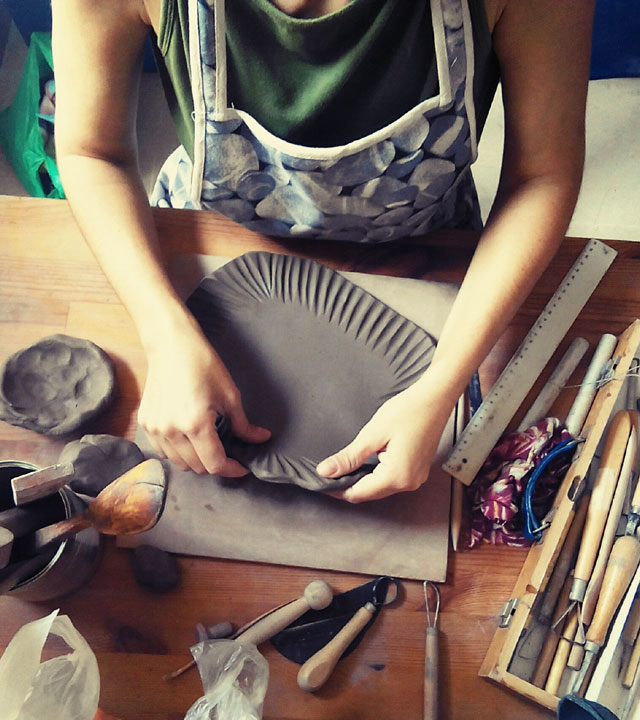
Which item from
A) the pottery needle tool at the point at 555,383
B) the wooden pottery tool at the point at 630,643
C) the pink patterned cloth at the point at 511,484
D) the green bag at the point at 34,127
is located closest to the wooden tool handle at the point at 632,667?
the wooden pottery tool at the point at 630,643

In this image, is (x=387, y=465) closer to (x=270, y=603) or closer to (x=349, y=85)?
(x=270, y=603)

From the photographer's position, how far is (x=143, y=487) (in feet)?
1.69

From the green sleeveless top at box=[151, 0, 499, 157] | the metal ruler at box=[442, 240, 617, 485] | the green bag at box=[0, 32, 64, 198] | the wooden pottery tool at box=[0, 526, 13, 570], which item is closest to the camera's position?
the wooden pottery tool at box=[0, 526, 13, 570]

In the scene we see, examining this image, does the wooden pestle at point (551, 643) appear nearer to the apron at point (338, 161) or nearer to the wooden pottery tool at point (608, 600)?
the wooden pottery tool at point (608, 600)

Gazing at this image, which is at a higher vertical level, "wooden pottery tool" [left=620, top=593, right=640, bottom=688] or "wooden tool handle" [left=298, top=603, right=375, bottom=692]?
"wooden pottery tool" [left=620, top=593, right=640, bottom=688]

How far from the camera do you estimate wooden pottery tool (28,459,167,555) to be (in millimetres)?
509

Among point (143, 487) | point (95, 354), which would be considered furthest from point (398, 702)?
point (95, 354)

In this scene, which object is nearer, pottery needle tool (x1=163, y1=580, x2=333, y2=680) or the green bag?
pottery needle tool (x1=163, y1=580, x2=333, y2=680)

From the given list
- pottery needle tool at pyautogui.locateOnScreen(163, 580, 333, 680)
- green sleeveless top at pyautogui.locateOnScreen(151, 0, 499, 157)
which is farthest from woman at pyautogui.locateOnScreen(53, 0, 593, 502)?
pottery needle tool at pyautogui.locateOnScreen(163, 580, 333, 680)

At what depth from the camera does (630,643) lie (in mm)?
548

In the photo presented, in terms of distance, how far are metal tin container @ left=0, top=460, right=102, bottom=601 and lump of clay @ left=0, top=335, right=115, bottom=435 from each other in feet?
0.36

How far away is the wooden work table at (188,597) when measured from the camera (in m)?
0.57

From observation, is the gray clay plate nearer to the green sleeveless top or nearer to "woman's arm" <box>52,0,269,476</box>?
"woman's arm" <box>52,0,269,476</box>

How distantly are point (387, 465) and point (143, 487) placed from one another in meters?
0.23
